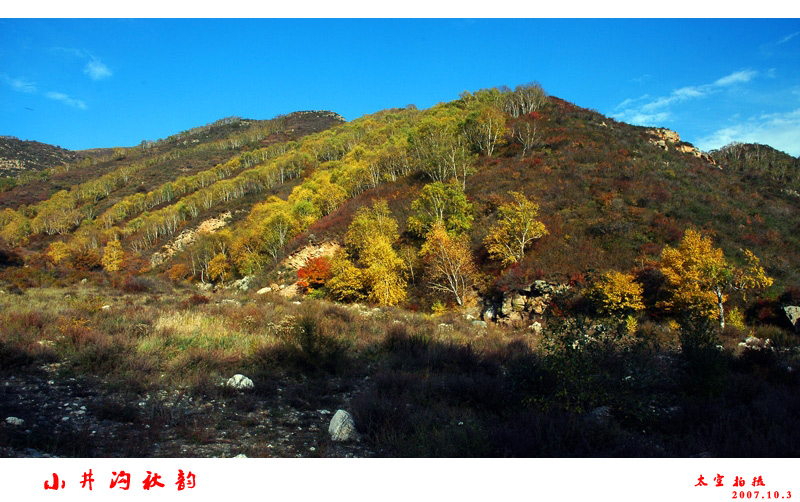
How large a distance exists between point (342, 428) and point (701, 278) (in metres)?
21.6

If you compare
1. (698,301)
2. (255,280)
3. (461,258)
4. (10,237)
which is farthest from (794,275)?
(10,237)

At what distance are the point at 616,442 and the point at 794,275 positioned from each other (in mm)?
28296

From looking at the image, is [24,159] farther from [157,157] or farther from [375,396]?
[375,396]

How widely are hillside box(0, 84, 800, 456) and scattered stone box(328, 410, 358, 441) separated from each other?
0.54ft

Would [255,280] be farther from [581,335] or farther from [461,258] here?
[581,335]

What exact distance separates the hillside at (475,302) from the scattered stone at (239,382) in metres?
0.18

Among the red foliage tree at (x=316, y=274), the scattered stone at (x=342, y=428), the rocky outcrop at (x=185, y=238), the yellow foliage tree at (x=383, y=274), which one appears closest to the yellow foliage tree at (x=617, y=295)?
the yellow foliage tree at (x=383, y=274)

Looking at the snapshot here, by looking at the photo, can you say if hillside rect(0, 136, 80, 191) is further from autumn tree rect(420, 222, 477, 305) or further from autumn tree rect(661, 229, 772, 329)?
autumn tree rect(661, 229, 772, 329)

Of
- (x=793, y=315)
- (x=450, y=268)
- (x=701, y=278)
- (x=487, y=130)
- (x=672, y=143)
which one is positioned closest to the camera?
(x=793, y=315)

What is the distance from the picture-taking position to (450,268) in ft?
92.7

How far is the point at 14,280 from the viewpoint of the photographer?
24.5 m

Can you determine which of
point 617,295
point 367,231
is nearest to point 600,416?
point 617,295

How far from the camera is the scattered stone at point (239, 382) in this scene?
22.5 feet

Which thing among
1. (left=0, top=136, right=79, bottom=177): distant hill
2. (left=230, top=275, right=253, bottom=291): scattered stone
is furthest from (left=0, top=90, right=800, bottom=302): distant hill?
(left=0, top=136, right=79, bottom=177): distant hill
